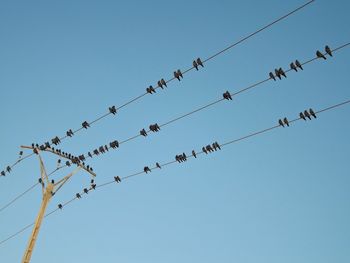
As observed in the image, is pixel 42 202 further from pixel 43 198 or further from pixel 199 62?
pixel 199 62

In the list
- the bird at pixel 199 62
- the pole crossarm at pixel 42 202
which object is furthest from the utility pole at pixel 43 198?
the bird at pixel 199 62

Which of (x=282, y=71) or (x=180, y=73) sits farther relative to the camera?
(x=180, y=73)

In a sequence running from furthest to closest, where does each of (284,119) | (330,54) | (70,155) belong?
(70,155) < (284,119) < (330,54)

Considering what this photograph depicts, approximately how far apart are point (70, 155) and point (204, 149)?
7093 millimetres

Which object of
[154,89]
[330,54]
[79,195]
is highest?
[154,89]

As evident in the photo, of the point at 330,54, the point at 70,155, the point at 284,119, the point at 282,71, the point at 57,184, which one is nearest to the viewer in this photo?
the point at 330,54

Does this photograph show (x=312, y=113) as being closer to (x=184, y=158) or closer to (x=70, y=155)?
(x=184, y=158)

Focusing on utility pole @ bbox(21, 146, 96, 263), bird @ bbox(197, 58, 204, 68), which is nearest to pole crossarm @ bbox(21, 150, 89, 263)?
utility pole @ bbox(21, 146, 96, 263)

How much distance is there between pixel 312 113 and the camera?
9.88 meters

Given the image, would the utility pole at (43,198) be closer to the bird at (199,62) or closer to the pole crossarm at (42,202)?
the pole crossarm at (42,202)

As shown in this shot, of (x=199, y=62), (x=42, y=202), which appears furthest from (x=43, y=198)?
(x=199, y=62)

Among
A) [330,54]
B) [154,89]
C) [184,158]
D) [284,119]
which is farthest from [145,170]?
[330,54]

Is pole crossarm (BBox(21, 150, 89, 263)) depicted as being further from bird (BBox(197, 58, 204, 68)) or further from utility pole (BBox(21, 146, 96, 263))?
bird (BBox(197, 58, 204, 68))

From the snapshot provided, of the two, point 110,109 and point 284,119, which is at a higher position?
point 110,109
